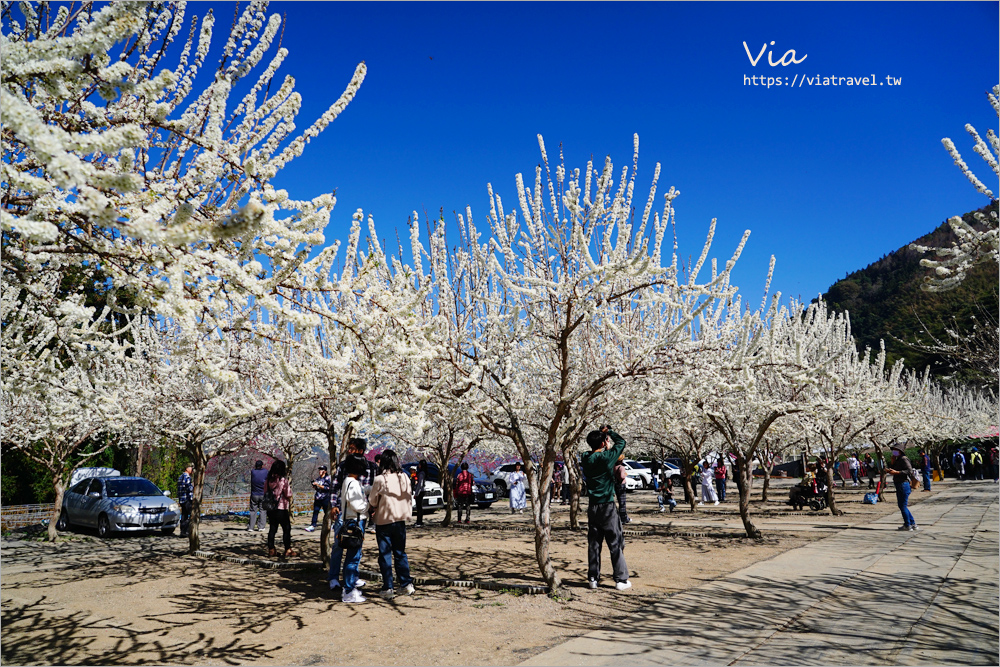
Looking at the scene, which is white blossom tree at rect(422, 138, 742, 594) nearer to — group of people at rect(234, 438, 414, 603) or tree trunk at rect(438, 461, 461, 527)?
group of people at rect(234, 438, 414, 603)

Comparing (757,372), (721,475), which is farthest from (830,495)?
(721,475)

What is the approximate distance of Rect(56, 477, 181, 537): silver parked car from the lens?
13922 mm

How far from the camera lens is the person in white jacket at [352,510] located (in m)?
6.49

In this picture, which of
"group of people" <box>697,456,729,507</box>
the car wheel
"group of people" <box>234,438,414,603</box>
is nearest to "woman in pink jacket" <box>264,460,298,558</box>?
"group of people" <box>234,438,414,603</box>

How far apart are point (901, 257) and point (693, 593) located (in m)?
102

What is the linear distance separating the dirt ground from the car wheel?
207 cm

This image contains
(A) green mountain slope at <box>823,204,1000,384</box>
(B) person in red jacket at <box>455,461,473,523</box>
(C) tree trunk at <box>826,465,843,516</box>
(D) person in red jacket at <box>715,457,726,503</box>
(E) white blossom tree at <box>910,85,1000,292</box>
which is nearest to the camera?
(E) white blossom tree at <box>910,85,1000,292</box>

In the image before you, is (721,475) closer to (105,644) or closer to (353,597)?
(353,597)

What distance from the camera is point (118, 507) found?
548 inches

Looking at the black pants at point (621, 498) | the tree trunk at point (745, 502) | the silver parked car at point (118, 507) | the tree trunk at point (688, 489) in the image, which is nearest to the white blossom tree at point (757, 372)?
the tree trunk at point (745, 502)

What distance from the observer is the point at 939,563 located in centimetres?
801

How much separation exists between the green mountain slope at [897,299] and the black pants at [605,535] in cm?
4512

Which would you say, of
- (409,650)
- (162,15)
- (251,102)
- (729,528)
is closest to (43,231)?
(251,102)

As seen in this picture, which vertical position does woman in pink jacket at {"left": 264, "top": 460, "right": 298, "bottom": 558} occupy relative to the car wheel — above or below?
above
